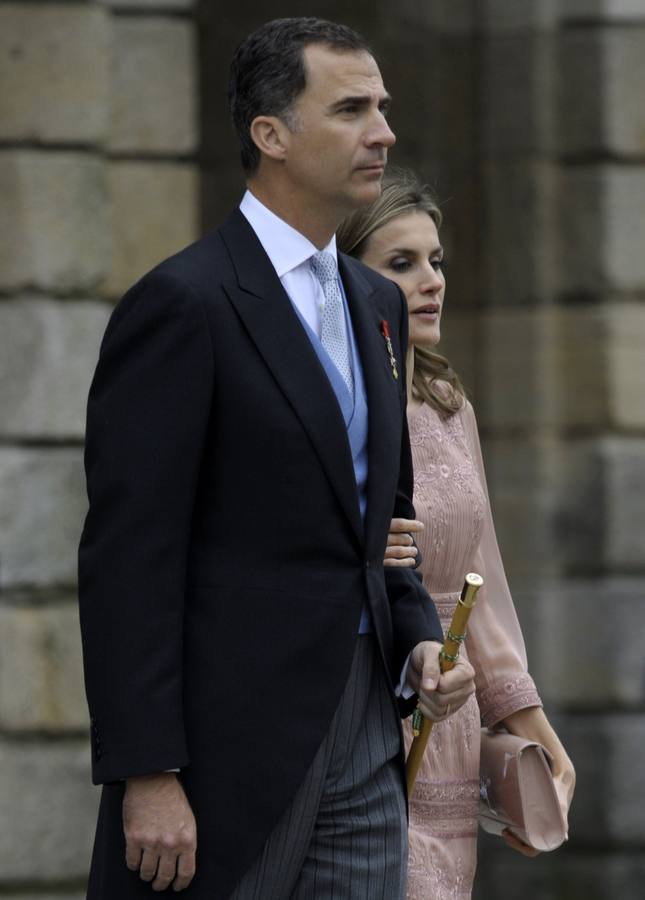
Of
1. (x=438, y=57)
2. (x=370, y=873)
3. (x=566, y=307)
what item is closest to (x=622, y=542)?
(x=566, y=307)

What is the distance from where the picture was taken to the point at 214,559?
10.1 ft

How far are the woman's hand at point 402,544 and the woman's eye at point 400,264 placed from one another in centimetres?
76

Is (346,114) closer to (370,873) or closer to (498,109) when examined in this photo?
(370,873)

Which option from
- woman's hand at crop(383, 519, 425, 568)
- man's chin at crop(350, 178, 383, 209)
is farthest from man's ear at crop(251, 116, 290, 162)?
woman's hand at crop(383, 519, 425, 568)

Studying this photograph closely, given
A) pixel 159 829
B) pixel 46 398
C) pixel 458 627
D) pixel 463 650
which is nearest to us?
pixel 159 829

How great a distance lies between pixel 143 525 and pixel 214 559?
143mm

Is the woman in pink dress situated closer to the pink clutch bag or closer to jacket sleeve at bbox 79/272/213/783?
the pink clutch bag

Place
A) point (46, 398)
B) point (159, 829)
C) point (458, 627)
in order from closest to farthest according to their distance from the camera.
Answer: point (159, 829) → point (458, 627) → point (46, 398)

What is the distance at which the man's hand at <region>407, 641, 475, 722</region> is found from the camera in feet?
10.6

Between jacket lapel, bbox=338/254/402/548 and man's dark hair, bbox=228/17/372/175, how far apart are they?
0.94 ft

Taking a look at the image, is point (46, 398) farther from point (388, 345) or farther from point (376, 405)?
point (376, 405)

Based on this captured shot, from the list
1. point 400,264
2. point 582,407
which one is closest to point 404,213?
point 400,264

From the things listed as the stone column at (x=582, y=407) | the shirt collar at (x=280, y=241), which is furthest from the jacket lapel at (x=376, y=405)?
the stone column at (x=582, y=407)

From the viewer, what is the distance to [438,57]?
750 cm
